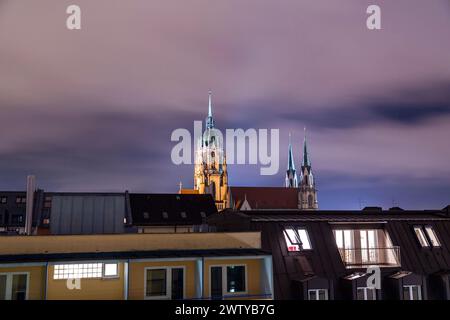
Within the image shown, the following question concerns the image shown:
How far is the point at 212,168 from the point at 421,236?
5409 inches

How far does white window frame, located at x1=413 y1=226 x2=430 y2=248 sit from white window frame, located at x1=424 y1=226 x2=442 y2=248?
25cm

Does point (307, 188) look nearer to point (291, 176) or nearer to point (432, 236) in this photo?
point (291, 176)

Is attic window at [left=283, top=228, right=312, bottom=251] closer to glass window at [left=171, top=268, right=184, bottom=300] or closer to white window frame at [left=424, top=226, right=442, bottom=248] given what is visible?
glass window at [left=171, top=268, right=184, bottom=300]

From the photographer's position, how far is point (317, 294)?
857 inches

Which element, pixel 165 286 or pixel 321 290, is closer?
pixel 165 286

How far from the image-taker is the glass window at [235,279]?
831 inches

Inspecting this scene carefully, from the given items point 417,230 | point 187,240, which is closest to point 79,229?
point 187,240

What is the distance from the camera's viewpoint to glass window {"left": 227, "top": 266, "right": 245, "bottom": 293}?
2111 centimetres

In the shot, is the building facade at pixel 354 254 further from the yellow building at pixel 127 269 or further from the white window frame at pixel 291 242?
the yellow building at pixel 127 269

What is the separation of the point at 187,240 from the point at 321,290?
24.2 ft

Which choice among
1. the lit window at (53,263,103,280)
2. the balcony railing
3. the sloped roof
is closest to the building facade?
the balcony railing

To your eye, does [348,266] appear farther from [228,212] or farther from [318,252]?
[228,212]

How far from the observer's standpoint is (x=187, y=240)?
23.2 metres
